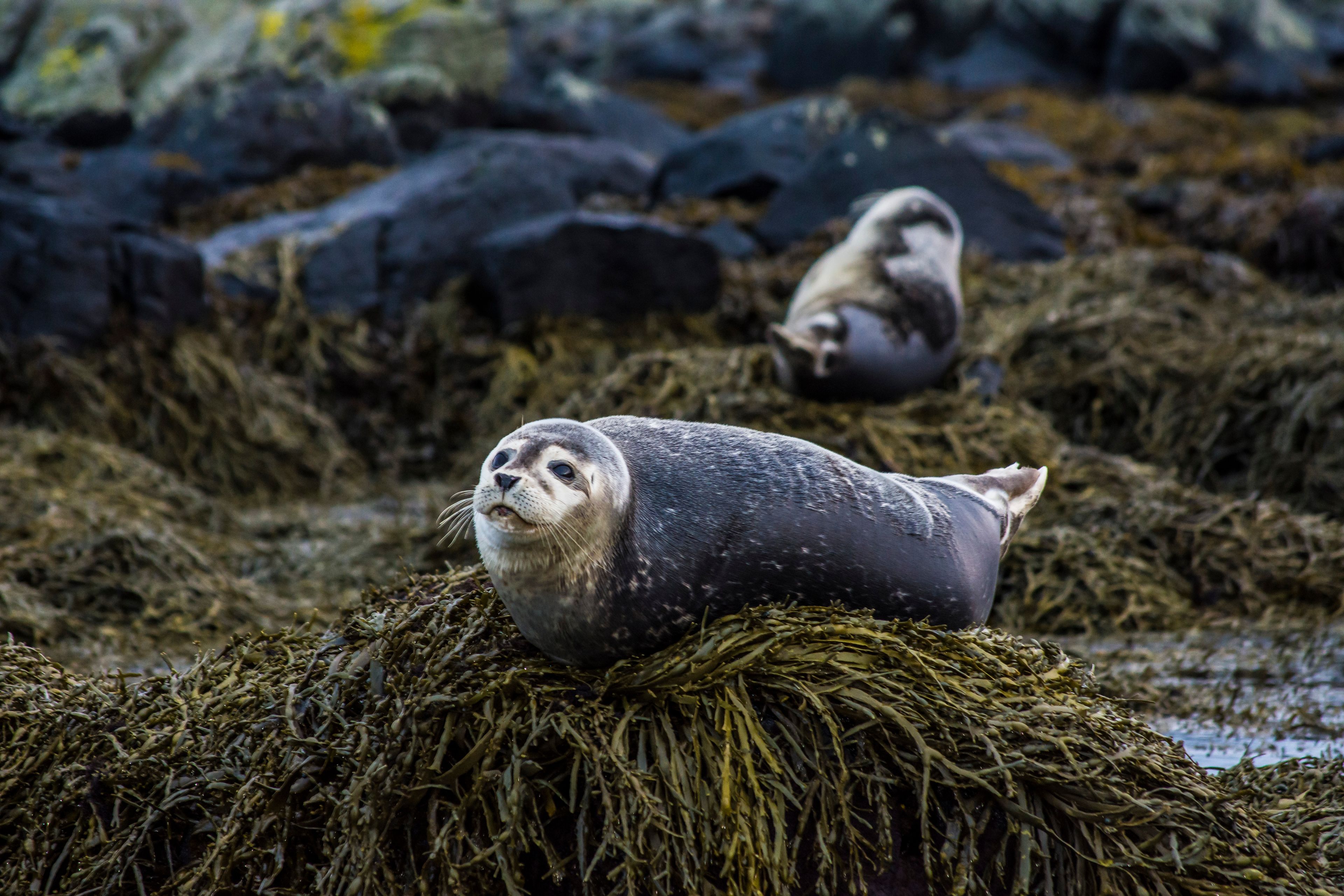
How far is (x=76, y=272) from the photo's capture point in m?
7.71

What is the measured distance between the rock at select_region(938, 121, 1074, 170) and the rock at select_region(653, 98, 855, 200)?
6.65 ft

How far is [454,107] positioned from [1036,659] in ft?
44.0

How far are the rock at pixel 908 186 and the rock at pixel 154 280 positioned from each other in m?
4.54

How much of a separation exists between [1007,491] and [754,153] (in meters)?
9.04

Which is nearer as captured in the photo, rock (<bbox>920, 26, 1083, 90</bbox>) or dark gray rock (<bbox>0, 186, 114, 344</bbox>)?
dark gray rock (<bbox>0, 186, 114, 344</bbox>)

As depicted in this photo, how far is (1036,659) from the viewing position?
10.2ft

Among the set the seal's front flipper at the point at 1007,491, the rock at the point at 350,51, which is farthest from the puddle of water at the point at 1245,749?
the rock at the point at 350,51

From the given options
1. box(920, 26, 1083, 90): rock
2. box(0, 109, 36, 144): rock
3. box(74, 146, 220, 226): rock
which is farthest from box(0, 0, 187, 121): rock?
box(920, 26, 1083, 90): rock

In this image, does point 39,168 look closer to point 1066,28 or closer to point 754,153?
point 754,153

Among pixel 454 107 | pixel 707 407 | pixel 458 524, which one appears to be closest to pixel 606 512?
pixel 458 524

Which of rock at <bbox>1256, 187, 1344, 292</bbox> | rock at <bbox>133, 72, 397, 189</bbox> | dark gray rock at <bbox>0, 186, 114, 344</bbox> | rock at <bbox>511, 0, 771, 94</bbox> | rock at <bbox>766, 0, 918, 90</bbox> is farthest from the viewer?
rock at <bbox>511, 0, 771, 94</bbox>

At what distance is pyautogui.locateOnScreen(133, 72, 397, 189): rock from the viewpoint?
1277 centimetres

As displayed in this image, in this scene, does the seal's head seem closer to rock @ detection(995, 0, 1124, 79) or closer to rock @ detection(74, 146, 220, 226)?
rock @ detection(74, 146, 220, 226)

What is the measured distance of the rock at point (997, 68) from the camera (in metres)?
22.6
